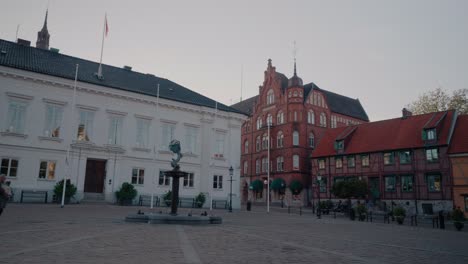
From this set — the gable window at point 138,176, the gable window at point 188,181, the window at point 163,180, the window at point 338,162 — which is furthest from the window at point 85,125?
the window at point 338,162

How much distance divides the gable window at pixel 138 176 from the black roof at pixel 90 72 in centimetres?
759

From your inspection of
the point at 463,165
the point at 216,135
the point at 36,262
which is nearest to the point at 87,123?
the point at 216,135

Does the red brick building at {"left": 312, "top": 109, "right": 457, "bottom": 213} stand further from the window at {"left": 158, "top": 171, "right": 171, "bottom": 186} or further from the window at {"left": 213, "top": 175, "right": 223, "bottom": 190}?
the window at {"left": 158, "top": 171, "right": 171, "bottom": 186}

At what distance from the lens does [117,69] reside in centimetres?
3944

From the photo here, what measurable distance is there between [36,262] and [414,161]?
4359 cm

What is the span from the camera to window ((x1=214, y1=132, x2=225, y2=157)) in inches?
1592

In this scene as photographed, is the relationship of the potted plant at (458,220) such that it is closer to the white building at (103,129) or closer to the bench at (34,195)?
the white building at (103,129)

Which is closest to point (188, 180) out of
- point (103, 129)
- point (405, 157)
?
point (103, 129)

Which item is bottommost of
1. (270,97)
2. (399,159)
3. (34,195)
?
(34,195)

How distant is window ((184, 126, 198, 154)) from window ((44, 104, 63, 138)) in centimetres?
1240

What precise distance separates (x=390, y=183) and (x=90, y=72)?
3648cm

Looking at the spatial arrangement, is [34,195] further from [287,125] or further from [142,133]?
[287,125]

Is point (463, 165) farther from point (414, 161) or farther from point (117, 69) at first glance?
Answer: point (117, 69)

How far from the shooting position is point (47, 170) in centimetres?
3095
